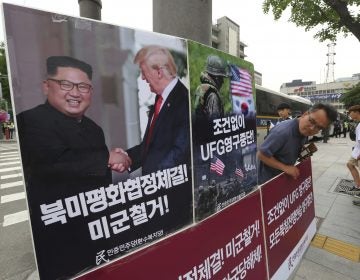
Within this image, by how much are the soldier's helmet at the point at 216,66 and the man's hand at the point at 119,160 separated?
0.87 m

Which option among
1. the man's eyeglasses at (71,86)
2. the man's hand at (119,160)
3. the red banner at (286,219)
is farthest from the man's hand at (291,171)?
the man's eyeglasses at (71,86)

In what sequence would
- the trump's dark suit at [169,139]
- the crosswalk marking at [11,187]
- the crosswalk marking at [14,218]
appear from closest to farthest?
the trump's dark suit at [169,139] → the crosswalk marking at [14,218] → the crosswalk marking at [11,187]

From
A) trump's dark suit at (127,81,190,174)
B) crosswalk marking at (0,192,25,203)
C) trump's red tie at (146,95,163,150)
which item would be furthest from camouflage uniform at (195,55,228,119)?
crosswalk marking at (0,192,25,203)

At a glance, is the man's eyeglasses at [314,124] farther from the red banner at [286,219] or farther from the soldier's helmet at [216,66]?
the soldier's helmet at [216,66]

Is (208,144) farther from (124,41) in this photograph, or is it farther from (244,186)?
(124,41)

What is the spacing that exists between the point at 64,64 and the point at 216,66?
113 centimetres

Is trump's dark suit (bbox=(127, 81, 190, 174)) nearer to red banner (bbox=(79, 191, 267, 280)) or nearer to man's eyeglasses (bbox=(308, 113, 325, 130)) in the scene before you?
red banner (bbox=(79, 191, 267, 280))

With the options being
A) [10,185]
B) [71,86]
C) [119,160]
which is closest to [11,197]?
[10,185]

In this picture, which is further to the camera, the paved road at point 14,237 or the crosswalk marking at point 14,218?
the crosswalk marking at point 14,218

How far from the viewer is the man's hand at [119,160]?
4.24ft

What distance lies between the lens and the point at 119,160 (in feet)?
4.33

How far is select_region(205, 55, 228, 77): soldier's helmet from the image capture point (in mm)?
1852

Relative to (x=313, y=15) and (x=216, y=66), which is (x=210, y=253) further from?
(x=313, y=15)

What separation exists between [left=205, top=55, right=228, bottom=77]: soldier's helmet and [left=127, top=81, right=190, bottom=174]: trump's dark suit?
31 centimetres
